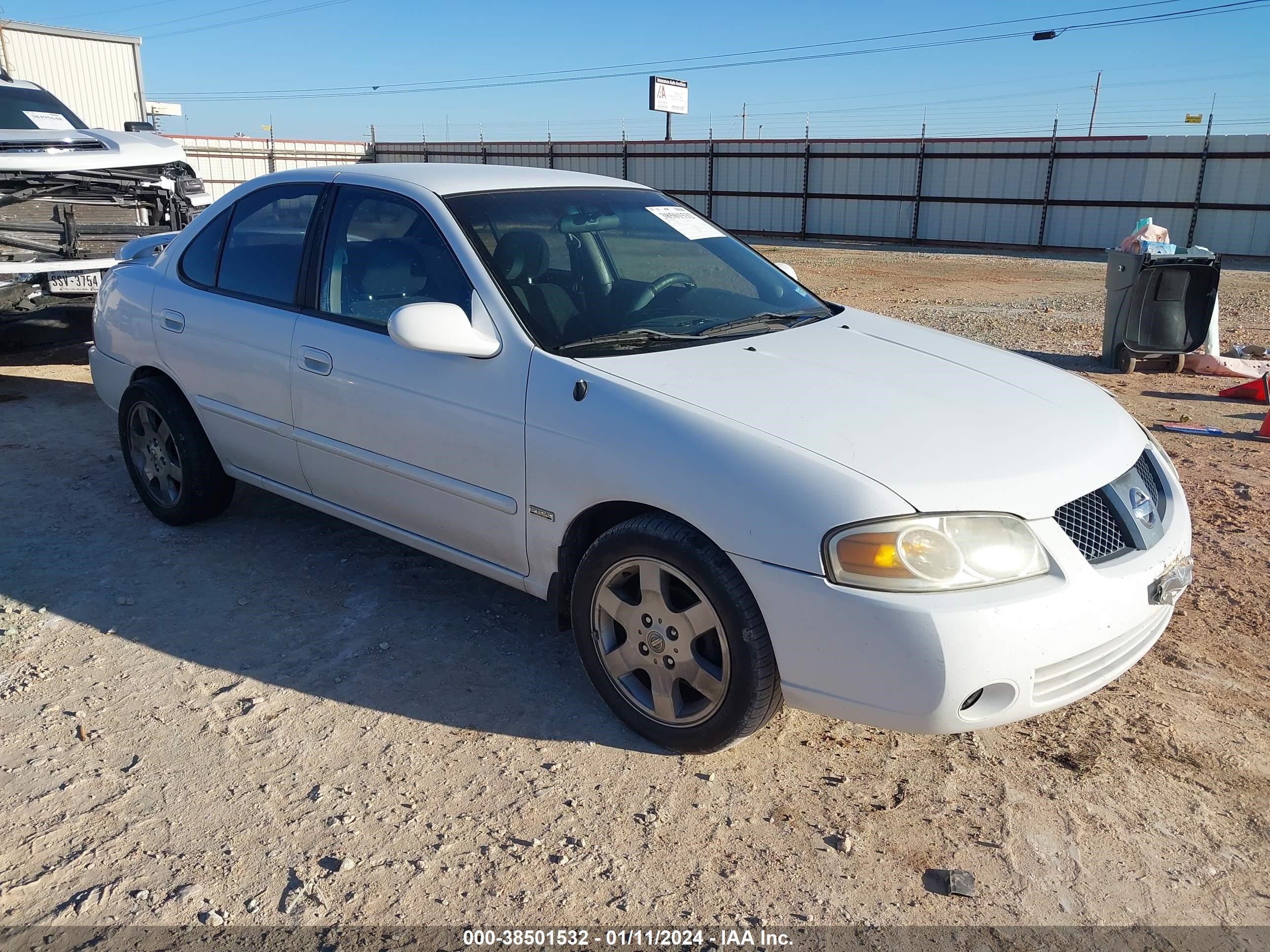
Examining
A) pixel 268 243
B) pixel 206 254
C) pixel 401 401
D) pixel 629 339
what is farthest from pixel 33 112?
pixel 629 339

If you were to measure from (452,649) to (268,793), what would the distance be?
0.95m

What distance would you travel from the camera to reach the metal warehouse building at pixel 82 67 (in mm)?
16266

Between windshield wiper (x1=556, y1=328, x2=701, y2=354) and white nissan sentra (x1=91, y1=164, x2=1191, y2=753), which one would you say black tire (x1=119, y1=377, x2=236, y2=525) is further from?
windshield wiper (x1=556, y1=328, x2=701, y2=354)

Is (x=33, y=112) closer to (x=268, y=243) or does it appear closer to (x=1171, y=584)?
(x=268, y=243)

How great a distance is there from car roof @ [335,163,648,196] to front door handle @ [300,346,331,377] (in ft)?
2.40

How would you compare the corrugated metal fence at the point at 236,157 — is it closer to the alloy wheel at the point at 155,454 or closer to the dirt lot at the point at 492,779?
the alloy wheel at the point at 155,454

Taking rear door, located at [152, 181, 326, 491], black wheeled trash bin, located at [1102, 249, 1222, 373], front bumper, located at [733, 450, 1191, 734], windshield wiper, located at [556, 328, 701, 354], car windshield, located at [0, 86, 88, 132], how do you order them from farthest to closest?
car windshield, located at [0, 86, 88, 132] → black wheeled trash bin, located at [1102, 249, 1222, 373] → rear door, located at [152, 181, 326, 491] → windshield wiper, located at [556, 328, 701, 354] → front bumper, located at [733, 450, 1191, 734]

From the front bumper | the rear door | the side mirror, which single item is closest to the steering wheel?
the side mirror

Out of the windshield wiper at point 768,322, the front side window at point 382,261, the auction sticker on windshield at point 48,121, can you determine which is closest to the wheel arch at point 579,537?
the windshield wiper at point 768,322

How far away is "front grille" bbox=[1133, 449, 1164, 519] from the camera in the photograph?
315cm

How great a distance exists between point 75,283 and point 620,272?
228 inches

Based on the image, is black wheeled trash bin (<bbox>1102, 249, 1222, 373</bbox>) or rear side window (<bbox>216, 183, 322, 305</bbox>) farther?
black wheeled trash bin (<bbox>1102, 249, 1222, 373</bbox>)

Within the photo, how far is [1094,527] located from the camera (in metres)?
2.81

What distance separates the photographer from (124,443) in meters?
4.96
